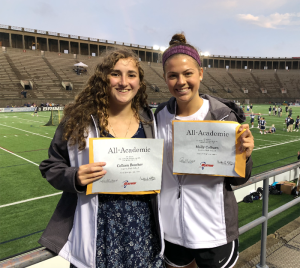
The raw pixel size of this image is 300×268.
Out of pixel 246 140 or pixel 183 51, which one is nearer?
pixel 246 140

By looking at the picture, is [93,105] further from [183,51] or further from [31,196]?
[31,196]

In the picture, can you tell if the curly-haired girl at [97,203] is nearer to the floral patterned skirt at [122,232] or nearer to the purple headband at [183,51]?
the floral patterned skirt at [122,232]

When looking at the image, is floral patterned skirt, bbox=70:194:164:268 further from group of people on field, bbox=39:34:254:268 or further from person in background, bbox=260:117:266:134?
person in background, bbox=260:117:266:134

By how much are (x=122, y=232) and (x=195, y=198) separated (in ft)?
1.76

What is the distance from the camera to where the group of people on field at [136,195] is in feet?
5.54

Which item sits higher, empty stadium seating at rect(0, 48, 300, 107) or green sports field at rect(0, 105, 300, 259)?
empty stadium seating at rect(0, 48, 300, 107)

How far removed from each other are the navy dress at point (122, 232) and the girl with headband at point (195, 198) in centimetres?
20

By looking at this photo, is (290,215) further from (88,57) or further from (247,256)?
(88,57)

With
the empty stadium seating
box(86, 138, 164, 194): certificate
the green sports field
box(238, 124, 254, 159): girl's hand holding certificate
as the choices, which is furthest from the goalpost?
box(238, 124, 254, 159): girl's hand holding certificate

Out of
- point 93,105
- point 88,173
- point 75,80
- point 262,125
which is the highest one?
point 75,80

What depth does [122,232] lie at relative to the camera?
1.73 m

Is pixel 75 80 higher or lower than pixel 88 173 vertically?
higher

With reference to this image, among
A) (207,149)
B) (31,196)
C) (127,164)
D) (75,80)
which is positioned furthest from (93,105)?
(75,80)

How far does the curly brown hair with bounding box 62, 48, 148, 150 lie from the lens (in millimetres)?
1712
